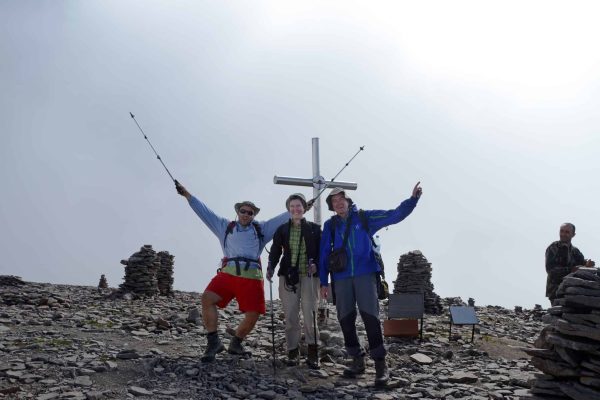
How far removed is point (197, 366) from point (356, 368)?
110 inches

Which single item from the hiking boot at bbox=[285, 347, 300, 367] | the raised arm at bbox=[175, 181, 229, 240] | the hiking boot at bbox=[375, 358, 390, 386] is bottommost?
the hiking boot at bbox=[375, 358, 390, 386]

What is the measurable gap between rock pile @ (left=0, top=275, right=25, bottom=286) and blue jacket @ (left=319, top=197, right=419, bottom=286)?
1014 inches

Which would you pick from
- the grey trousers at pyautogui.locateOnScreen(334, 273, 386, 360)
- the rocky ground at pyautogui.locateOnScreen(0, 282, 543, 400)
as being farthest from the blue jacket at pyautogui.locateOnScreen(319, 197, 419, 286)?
the rocky ground at pyautogui.locateOnScreen(0, 282, 543, 400)

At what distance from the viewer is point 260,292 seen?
31.5 ft

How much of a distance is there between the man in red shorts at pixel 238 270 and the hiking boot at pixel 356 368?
6.10 feet

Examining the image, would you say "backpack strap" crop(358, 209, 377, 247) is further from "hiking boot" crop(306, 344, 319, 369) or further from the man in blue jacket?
"hiking boot" crop(306, 344, 319, 369)

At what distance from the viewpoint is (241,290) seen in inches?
371

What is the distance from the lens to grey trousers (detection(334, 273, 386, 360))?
28.1 feet

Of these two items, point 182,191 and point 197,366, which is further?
point 182,191

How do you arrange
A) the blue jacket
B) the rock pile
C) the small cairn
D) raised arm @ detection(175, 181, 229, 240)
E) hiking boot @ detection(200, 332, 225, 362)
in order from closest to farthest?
the blue jacket → hiking boot @ detection(200, 332, 225, 362) → raised arm @ detection(175, 181, 229, 240) → the rock pile → the small cairn

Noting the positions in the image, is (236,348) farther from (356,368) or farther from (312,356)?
(356,368)

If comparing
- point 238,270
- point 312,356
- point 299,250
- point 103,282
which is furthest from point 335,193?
point 103,282

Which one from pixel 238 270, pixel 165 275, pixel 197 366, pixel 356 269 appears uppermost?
pixel 165 275

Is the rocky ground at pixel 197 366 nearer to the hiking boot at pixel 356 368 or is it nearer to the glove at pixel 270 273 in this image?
the hiking boot at pixel 356 368
